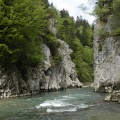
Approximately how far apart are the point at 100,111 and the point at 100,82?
21.6 metres

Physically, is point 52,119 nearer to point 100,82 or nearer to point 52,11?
point 100,82

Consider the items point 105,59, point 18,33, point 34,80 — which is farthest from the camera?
point 105,59

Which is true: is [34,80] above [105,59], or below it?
below

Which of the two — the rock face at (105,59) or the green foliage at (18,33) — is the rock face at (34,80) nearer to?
the green foliage at (18,33)

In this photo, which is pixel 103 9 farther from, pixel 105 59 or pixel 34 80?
pixel 34 80

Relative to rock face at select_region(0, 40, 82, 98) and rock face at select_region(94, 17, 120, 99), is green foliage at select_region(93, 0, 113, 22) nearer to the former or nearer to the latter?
rock face at select_region(94, 17, 120, 99)

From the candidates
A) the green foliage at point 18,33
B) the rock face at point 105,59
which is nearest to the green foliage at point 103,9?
the rock face at point 105,59

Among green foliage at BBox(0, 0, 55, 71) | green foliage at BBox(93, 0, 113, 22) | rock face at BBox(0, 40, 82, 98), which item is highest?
green foliage at BBox(93, 0, 113, 22)

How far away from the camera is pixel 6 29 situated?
101 ft

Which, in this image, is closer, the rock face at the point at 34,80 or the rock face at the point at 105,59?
the rock face at the point at 34,80

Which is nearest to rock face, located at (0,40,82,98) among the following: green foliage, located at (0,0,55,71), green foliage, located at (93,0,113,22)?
green foliage, located at (0,0,55,71)

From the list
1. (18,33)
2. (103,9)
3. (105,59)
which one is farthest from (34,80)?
(103,9)

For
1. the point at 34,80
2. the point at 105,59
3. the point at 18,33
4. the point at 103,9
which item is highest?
the point at 103,9

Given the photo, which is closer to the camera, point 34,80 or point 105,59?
point 34,80
